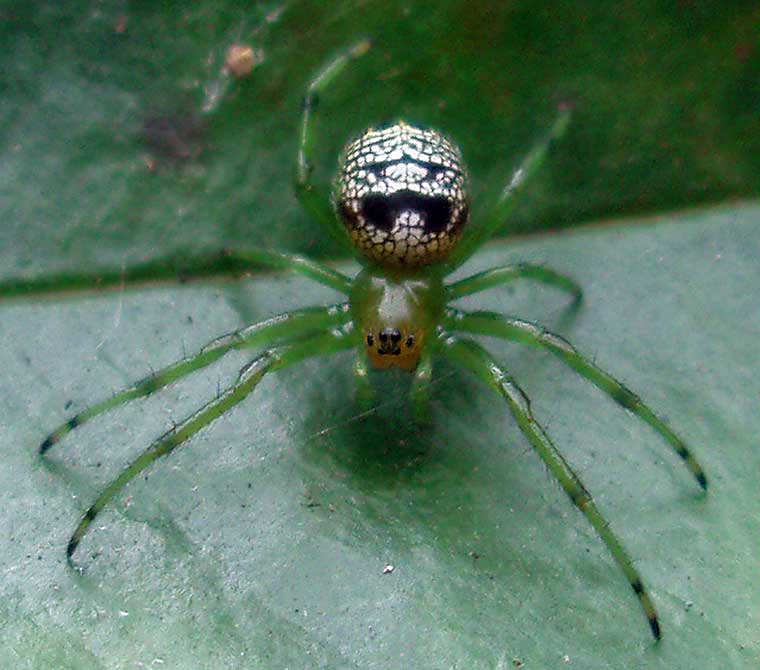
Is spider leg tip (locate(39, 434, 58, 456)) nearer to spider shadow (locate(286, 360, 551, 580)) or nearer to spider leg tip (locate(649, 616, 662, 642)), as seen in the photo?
spider shadow (locate(286, 360, 551, 580))

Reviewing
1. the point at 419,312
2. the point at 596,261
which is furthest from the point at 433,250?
the point at 596,261

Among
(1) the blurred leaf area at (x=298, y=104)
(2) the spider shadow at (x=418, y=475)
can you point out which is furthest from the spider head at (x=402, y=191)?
(2) the spider shadow at (x=418, y=475)

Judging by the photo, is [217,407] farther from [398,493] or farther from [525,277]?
[525,277]

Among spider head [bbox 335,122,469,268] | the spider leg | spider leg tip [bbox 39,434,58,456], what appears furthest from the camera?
the spider leg

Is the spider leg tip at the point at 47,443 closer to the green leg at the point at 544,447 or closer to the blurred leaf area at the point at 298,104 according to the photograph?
the blurred leaf area at the point at 298,104

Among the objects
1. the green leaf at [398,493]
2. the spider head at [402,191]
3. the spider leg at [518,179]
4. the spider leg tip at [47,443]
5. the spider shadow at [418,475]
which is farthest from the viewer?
the spider leg at [518,179]

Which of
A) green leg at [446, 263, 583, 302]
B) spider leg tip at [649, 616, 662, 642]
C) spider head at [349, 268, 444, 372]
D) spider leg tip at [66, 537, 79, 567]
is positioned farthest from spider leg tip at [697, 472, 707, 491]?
spider leg tip at [66, 537, 79, 567]

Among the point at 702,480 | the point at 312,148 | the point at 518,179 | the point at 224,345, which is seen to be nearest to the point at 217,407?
the point at 224,345
